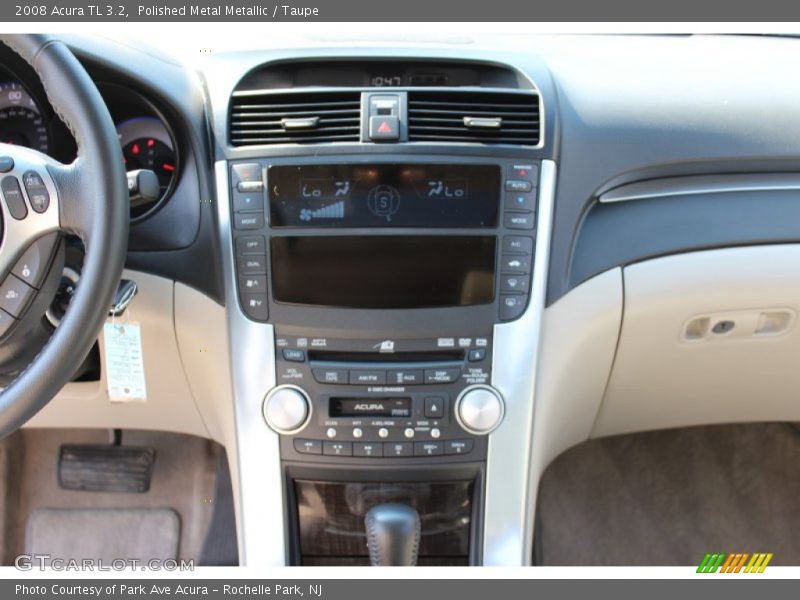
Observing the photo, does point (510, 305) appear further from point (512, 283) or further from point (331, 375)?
point (331, 375)

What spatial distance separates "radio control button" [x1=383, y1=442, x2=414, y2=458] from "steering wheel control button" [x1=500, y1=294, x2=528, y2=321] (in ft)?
0.90

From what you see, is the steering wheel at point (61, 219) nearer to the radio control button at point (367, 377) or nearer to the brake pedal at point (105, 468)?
the radio control button at point (367, 377)

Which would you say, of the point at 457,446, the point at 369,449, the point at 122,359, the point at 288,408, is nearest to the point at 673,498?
the point at 457,446

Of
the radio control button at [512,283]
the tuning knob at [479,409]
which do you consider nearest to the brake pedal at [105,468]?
the tuning knob at [479,409]

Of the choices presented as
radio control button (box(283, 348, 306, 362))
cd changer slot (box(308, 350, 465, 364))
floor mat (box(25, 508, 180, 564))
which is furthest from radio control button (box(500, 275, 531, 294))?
floor mat (box(25, 508, 180, 564))

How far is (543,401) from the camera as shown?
150 centimetres

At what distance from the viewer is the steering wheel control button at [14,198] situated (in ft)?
3.88

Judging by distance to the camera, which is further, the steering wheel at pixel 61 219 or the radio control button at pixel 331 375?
the radio control button at pixel 331 375

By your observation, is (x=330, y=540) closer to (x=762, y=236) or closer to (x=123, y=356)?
(x=123, y=356)

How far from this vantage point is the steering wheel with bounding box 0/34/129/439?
112 cm

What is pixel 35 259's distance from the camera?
1.20 meters

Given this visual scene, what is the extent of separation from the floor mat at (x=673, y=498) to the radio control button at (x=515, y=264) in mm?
927

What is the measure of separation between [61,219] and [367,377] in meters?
0.55

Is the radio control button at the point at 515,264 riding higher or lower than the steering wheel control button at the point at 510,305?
higher
